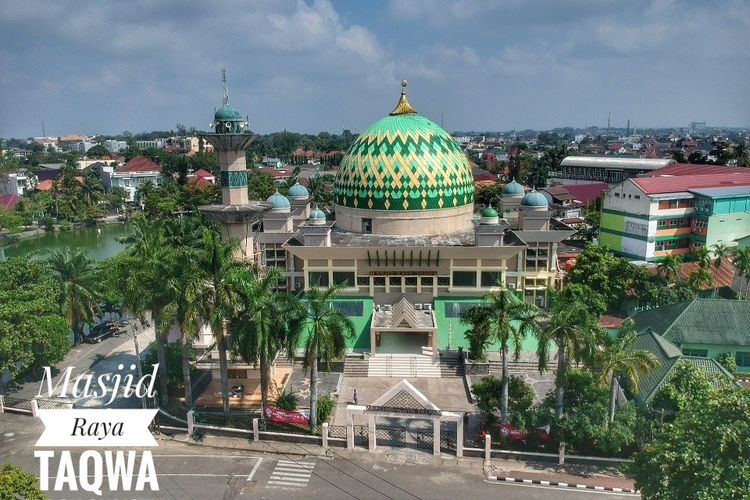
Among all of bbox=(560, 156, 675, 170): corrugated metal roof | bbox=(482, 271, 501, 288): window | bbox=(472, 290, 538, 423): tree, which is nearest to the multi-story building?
bbox=(482, 271, 501, 288): window

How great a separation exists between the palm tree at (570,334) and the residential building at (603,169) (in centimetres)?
7510

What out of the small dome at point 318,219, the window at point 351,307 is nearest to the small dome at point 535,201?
the small dome at point 318,219

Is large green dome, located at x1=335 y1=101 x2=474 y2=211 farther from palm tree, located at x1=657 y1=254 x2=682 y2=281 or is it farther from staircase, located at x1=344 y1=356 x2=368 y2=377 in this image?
palm tree, located at x1=657 y1=254 x2=682 y2=281

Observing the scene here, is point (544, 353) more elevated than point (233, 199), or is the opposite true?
point (233, 199)

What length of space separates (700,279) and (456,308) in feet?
53.9

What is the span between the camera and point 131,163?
334ft

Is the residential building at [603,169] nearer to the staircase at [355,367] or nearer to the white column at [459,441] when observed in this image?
the staircase at [355,367]

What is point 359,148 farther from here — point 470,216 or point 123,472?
point 123,472

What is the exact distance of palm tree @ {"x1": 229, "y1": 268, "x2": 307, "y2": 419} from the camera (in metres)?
20.2

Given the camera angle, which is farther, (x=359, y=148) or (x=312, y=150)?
(x=312, y=150)

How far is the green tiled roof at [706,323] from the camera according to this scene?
87.8ft

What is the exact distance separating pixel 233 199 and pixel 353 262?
740 cm

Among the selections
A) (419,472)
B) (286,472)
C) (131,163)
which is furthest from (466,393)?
→ (131,163)

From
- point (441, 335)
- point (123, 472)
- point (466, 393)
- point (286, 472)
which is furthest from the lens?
point (441, 335)
